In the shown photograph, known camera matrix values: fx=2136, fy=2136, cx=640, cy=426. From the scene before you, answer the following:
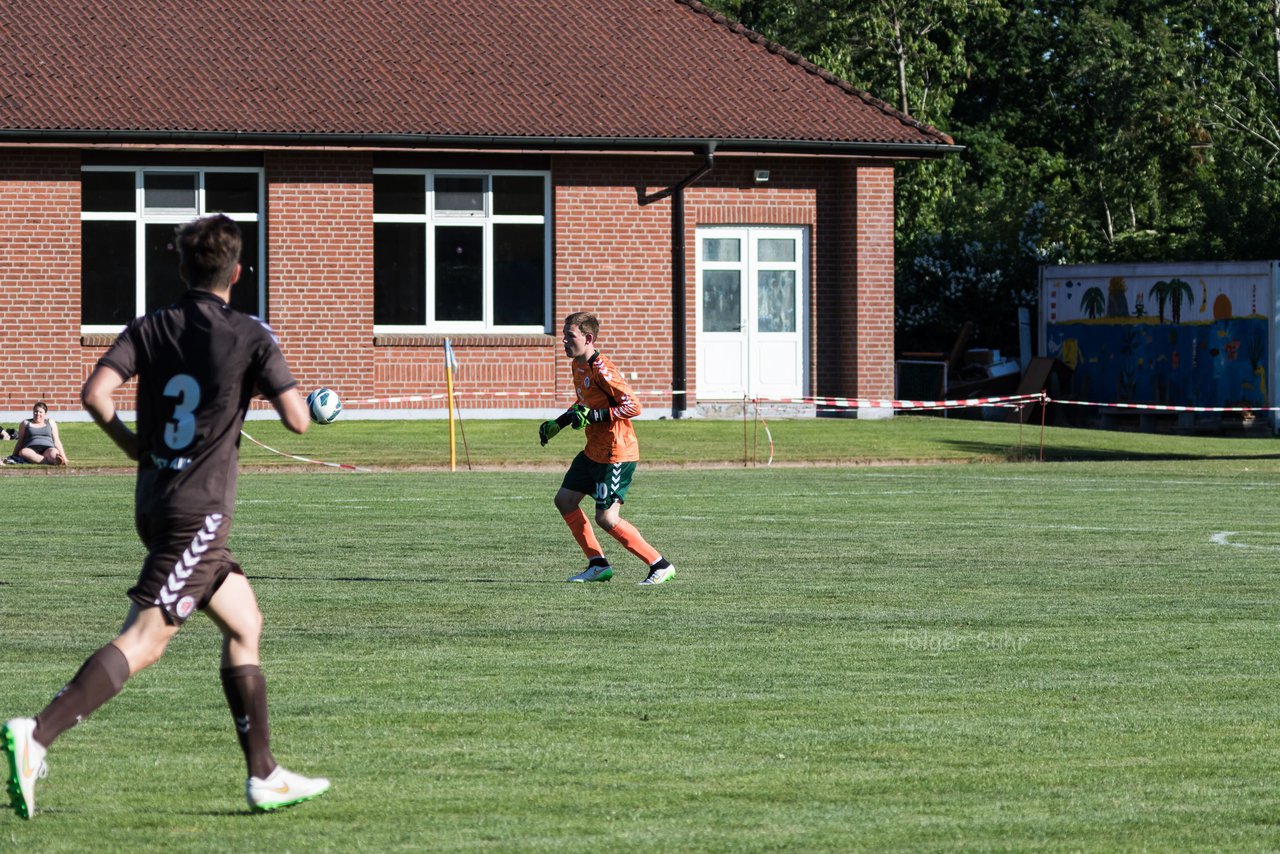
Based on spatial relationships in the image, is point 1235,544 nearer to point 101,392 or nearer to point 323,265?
point 101,392

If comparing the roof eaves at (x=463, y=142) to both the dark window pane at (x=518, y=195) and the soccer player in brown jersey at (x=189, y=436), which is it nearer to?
the dark window pane at (x=518, y=195)

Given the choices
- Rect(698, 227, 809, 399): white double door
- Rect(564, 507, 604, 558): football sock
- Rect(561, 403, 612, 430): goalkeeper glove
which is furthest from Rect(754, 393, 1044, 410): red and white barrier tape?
Rect(561, 403, 612, 430): goalkeeper glove

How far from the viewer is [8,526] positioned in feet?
58.2

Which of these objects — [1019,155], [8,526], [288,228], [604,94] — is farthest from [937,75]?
[8,526]

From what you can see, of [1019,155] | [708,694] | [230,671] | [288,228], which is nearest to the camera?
[230,671]

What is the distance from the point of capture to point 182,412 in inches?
257

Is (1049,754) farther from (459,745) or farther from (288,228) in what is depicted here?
(288,228)

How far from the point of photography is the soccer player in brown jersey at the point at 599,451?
1347 cm

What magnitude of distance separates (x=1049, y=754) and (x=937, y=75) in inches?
1910

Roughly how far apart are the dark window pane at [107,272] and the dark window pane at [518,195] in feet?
18.5

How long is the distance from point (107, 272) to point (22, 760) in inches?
1056

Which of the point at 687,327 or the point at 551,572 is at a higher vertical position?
the point at 687,327

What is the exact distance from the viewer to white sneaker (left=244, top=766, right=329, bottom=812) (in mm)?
6598

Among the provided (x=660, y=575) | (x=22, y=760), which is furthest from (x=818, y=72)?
(x=22, y=760)
